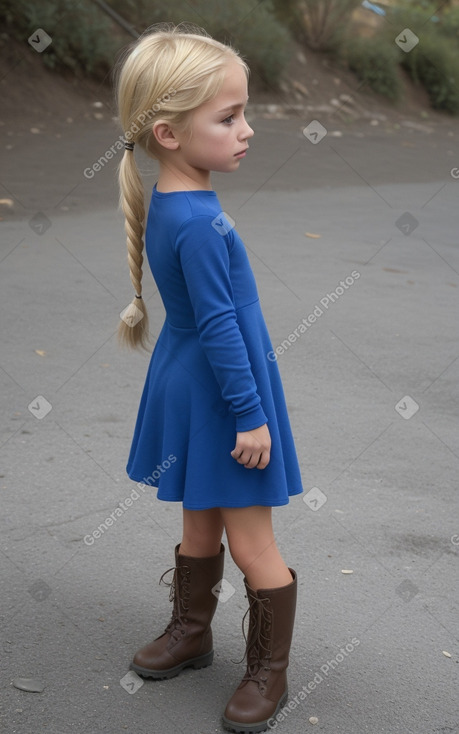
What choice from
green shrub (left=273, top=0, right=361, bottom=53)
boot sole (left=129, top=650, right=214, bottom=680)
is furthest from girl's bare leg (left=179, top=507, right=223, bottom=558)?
green shrub (left=273, top=0, right=361, bottom=53)

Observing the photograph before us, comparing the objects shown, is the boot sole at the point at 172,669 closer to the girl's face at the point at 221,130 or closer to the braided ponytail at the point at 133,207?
the braided ponytail at the point at 133,207

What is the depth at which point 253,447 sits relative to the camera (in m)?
2.36

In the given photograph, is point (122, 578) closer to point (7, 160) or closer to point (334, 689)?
point (334, 689)

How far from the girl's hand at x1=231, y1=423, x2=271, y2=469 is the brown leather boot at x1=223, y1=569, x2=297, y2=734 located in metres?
0.39

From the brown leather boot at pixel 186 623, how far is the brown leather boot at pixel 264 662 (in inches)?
7.7

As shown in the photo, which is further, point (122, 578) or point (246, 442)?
point (122, 578)

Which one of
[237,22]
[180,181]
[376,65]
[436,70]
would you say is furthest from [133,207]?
[436,70]

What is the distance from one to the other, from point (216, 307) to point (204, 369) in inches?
8.8

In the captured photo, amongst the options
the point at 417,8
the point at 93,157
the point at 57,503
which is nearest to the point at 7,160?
the point at 93,157

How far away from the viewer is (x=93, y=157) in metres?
11.7

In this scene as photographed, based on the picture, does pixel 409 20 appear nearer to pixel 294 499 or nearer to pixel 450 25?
pixel 450 25

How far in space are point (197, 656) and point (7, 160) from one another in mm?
9351

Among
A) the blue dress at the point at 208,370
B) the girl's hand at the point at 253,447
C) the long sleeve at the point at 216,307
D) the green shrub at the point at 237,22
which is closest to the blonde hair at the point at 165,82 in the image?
the blue dress at the point at 208,370

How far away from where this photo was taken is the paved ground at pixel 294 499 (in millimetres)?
2730
